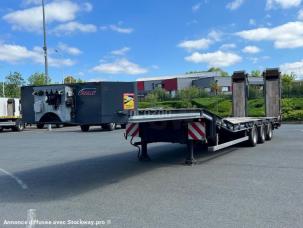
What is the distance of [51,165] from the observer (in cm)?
1199

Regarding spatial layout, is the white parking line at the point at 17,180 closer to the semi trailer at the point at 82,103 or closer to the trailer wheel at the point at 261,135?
the semi trailer at the point at 82,103

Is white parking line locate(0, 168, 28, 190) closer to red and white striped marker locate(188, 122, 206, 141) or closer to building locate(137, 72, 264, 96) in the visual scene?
red and white striped marker locate(188, 122, 206, 141)

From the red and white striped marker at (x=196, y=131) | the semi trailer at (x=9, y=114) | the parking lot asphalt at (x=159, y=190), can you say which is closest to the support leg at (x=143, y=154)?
the parking lot asphalt at (x=159, y=190)

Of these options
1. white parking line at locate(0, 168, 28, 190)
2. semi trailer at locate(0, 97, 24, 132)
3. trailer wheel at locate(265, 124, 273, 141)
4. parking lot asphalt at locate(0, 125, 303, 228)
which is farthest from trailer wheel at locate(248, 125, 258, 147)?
semi trailer at locate(0, 97, 24, 132)

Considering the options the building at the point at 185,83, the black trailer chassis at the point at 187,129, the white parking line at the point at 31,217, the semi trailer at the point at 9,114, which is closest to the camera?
the white parking line at the point at 31,217

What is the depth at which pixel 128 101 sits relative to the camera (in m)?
8.99

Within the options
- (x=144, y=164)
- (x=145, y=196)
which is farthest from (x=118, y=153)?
(x=145, y=196)

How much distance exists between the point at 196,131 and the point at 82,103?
3.71m

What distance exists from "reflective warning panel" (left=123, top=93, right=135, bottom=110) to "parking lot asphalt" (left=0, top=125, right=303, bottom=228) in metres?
1.65

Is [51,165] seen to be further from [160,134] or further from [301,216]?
[301,216]

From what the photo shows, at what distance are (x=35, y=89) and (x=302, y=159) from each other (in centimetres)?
748

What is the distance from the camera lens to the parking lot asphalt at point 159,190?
246 inches

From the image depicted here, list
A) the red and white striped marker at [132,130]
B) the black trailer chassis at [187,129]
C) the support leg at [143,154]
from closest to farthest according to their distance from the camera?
the black trailer chassis at [187,129] → the red and white striped marker at [132,130] → the support leg at [143,154]

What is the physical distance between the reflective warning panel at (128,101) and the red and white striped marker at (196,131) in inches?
96.8
